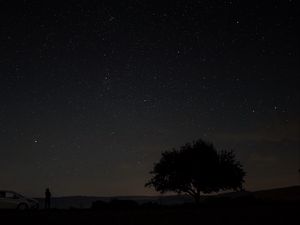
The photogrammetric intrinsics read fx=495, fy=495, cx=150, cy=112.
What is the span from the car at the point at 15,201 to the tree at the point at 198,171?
2831cm

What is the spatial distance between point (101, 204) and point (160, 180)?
21.7 metres

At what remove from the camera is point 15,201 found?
38.9 meters

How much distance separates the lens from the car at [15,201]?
3859cm

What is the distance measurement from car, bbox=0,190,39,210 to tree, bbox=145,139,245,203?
28311 millimetres

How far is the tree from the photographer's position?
6366 centimetres

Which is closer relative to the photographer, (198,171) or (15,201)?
(15,201)

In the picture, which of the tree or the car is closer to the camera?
the car

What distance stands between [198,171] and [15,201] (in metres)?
29.9

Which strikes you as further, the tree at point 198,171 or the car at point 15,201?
the tree at point 198,171

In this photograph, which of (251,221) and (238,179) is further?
(238,179)

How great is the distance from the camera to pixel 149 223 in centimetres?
2338

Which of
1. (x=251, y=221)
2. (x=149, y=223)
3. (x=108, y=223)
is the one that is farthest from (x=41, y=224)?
(x=251, y=221)

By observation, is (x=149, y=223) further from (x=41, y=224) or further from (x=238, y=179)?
(x=238, y=179)

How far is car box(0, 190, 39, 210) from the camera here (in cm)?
3859
